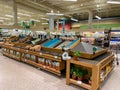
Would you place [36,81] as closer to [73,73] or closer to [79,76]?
[73,73]

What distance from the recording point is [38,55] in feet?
12.2

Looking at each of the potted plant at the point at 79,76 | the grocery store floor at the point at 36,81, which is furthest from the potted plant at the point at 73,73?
the grocery store floor at the point at 36,81

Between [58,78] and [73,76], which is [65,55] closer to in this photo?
[73,76]

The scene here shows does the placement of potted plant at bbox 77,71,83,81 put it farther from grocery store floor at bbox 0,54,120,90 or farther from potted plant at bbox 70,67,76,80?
grocery store floor at bbox 0,54,120,90

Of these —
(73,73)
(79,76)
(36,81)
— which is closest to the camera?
(79,76)

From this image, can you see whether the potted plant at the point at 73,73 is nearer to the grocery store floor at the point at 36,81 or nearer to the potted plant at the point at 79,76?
the potted plant at the point at 79,76

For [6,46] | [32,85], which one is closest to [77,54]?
[32,85]

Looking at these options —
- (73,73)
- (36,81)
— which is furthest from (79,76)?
(36,81)

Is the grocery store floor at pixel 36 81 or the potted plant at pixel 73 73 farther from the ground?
the potted plant at pixel 73 73

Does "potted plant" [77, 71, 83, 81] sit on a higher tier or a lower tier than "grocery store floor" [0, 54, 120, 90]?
higher

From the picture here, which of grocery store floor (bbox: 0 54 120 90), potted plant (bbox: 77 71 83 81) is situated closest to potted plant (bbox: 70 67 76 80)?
potted plant (bbox: 77 71 83 81)

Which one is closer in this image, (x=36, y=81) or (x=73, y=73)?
(x=73, y=73)

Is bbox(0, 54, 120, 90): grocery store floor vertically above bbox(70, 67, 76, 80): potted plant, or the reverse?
bbox(70, 67, 76, 80): potted plant

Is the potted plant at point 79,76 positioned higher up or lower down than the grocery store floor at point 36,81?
higher up
